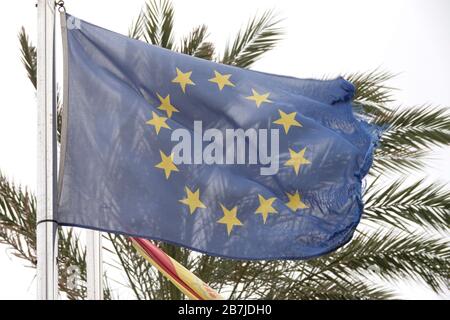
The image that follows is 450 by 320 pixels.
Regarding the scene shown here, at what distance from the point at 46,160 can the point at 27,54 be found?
19.8 ft

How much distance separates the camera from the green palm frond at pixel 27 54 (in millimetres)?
15891

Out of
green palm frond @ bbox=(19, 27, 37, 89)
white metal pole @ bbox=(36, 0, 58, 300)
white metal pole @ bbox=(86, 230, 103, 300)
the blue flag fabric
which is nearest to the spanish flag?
white metal pole @ bbox=(86, 230, 103, 300)

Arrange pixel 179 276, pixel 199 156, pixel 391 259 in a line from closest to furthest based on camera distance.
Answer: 1. pixel 199 156
2. pixel 179 276
3. pixel 391 259

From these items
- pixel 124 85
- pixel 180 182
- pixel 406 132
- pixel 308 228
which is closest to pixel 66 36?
pixel 124 85

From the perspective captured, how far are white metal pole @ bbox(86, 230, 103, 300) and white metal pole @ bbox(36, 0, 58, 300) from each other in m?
2.12

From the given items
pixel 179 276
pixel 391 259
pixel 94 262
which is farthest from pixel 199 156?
pixel 391 259

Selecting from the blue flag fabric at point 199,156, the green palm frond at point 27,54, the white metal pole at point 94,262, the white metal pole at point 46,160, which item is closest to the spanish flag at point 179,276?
the white metal pole at point 94,262

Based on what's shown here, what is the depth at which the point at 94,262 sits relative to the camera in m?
12.3

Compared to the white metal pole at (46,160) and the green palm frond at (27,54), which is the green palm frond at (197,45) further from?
the white metal pole at (46,160)

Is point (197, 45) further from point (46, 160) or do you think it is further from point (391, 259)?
point (46, 160)

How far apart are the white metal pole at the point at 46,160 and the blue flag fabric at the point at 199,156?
159 millimetres

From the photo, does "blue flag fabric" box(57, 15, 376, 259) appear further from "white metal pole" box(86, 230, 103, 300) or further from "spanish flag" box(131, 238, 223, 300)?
"white metal pole" box(86, 230, 103, 300)
